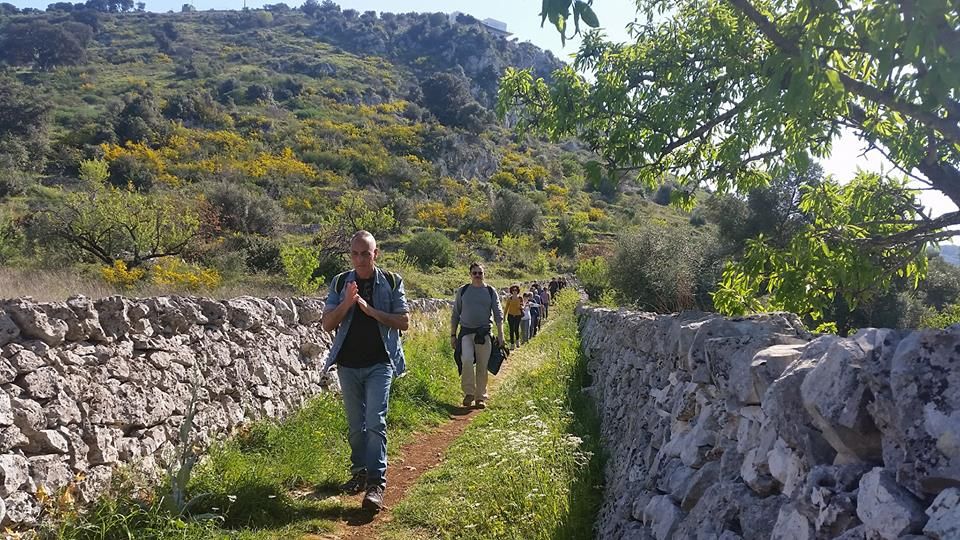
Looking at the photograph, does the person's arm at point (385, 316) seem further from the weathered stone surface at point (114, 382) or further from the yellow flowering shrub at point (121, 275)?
the yellow flowering shrub at point (121, 275)

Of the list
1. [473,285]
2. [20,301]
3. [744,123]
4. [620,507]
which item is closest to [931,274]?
[473,285]

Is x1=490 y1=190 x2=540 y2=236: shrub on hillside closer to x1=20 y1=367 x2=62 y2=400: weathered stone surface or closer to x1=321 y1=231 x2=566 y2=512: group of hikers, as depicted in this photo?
x1=321 y1=231 x2=566 y2=512: group of hikers

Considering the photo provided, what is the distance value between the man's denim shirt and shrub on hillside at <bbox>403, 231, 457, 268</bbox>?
1048 inches

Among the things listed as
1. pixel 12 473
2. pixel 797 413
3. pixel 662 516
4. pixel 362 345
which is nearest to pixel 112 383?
pixel 12 473

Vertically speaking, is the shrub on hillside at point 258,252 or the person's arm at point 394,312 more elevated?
the person's arm at point 394,312

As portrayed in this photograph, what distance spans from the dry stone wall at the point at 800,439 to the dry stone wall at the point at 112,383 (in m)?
3.30

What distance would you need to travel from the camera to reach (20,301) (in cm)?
380

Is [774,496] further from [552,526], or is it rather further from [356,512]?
[356,512]

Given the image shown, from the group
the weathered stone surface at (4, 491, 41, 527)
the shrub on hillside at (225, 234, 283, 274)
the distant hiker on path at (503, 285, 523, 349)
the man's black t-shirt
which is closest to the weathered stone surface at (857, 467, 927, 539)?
the man's black t-shirt

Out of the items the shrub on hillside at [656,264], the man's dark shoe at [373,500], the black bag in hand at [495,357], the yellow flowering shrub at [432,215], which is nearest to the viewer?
the man's dark shoe at [373,500]

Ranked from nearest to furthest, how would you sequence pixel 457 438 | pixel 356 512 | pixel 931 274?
pixel 356 512, pixel 457 438, pixel 931 274

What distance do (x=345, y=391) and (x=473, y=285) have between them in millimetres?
3669

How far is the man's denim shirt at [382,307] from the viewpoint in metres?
4.93

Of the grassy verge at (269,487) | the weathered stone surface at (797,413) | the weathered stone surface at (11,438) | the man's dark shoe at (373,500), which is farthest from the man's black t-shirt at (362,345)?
the weathered stone surface at (797,413)
